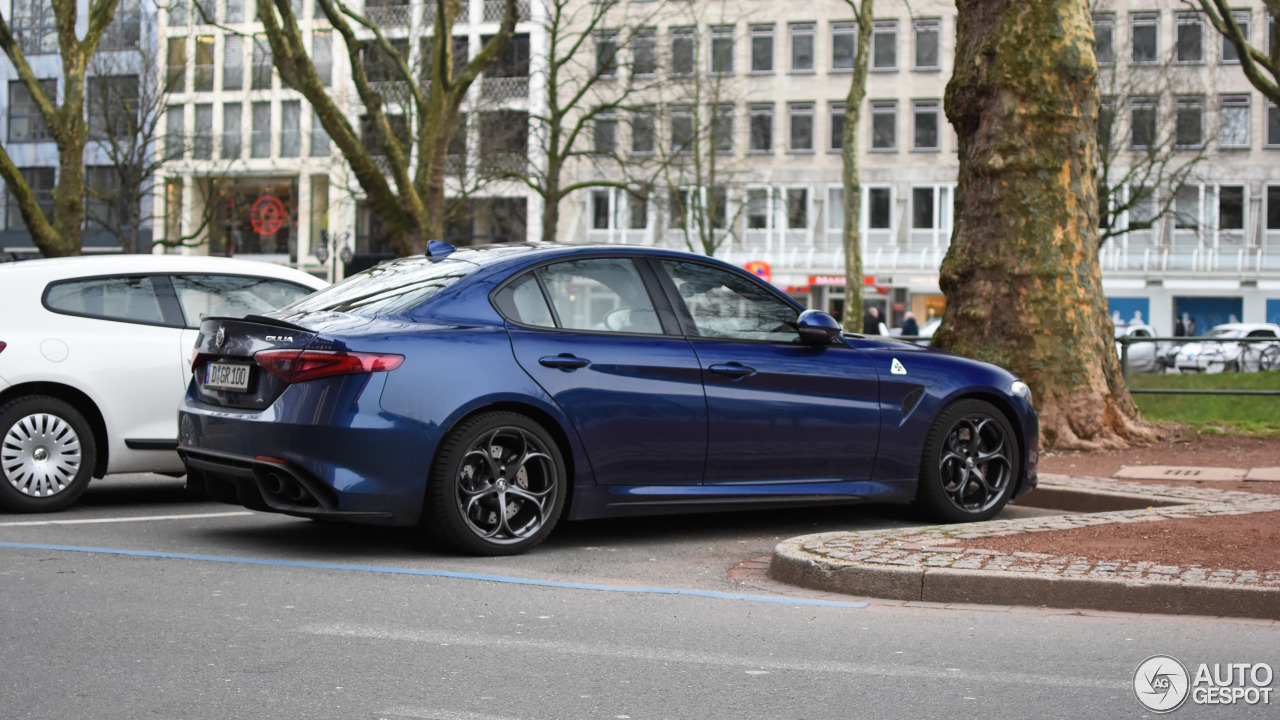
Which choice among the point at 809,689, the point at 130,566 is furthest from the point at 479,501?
the point at 809,689

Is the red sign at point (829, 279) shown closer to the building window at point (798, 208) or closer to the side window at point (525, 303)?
the building window at point (798, 208)

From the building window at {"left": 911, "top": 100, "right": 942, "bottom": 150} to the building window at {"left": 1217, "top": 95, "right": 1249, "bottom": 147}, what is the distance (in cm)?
1057

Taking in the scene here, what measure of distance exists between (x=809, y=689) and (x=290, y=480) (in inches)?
121

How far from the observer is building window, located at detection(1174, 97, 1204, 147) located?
45.5 m

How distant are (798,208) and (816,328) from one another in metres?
53.3

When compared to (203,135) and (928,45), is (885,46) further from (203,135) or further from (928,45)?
(203,135)

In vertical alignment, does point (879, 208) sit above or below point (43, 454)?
above

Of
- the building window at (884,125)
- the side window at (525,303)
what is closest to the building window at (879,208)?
the building window at (884,125)

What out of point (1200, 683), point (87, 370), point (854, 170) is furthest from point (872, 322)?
point (1200, 683)

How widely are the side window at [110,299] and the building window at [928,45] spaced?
53.8 metres

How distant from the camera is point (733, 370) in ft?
25.7

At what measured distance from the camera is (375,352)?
6797mm

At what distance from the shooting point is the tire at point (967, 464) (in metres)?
8.55

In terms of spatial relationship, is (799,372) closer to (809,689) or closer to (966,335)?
(809,689)
